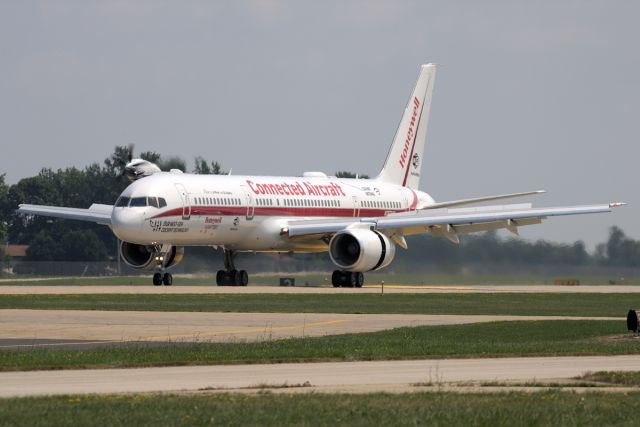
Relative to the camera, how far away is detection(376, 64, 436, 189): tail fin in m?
74.2

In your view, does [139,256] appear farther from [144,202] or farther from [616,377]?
[616,377]

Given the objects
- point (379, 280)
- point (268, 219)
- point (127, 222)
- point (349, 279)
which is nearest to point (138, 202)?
point (127, 222)

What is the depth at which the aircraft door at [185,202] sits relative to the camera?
57.8 metres

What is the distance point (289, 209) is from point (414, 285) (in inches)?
368

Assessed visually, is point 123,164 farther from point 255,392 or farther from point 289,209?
point 255,392

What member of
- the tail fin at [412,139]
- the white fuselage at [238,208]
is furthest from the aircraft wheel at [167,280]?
the tail fin at [412,139]

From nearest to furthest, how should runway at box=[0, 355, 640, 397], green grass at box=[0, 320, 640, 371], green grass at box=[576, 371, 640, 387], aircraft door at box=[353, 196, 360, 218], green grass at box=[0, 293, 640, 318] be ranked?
runway at box=[0, 355, 640, 397], green grass at box=[576, 371, 640, 387], green grass at box=[0, 320, 640, 371], green grass at box=[0, 293, 640, 318], aircraft door at box=[353, 196, 360, 218]

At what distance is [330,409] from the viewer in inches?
665

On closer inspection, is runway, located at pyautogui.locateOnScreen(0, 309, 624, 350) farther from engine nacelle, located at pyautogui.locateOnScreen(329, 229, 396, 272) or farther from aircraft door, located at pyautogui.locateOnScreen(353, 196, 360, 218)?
aircraft door, located at pyautogui.locateOnScreen(353, 196, 360, 218)

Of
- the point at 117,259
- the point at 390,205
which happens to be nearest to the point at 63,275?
the point at 117,259

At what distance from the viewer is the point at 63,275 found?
8606cm

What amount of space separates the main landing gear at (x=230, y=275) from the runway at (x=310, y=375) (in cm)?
3923

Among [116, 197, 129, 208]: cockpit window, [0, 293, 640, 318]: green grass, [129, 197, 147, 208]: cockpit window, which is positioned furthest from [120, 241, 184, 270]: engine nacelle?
[0, 293, 640, 318]: green grass

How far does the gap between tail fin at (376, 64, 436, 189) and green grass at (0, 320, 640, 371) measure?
138 ft
